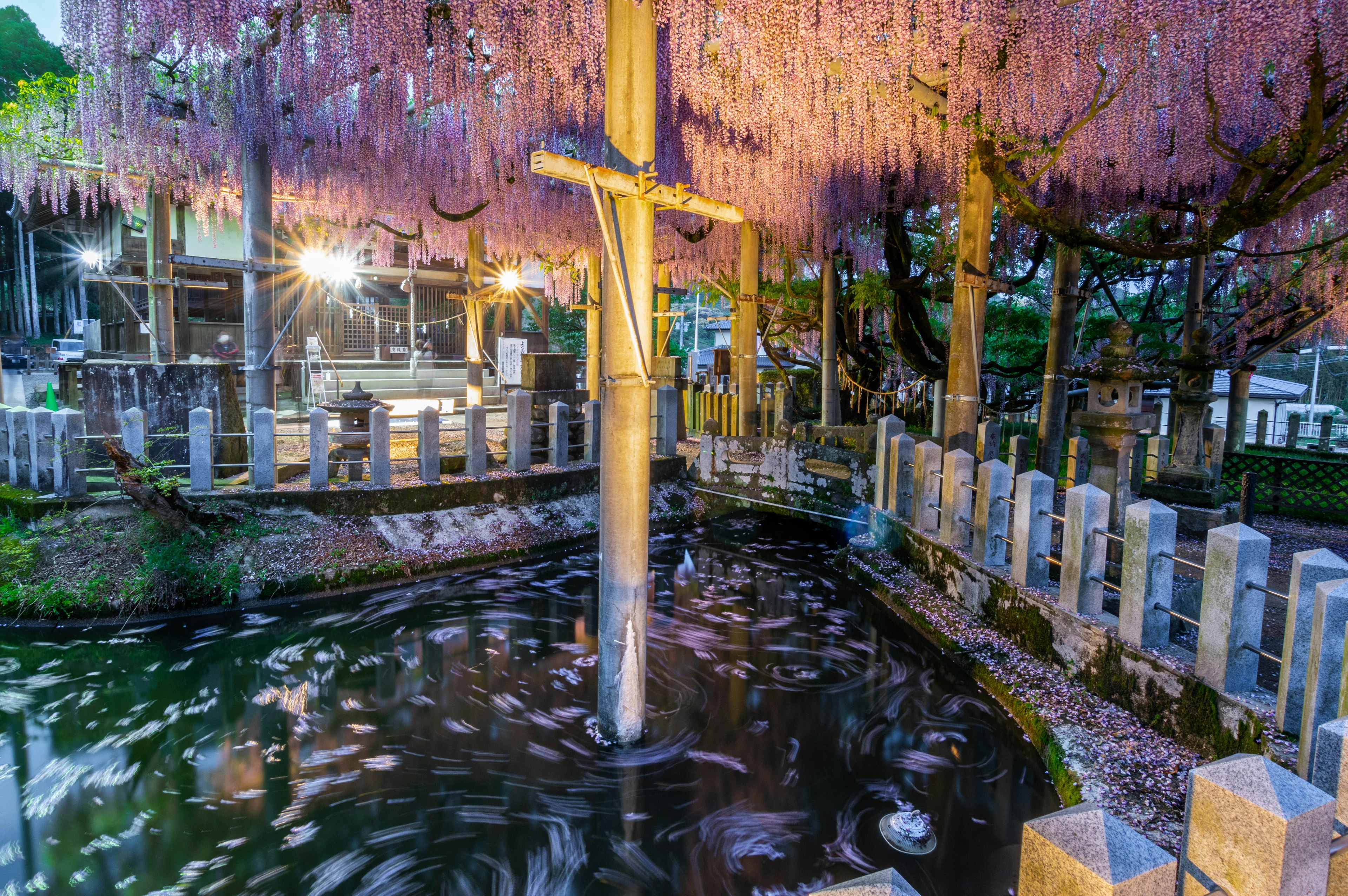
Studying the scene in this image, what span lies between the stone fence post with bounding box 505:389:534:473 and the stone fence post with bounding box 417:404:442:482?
3.66 feet

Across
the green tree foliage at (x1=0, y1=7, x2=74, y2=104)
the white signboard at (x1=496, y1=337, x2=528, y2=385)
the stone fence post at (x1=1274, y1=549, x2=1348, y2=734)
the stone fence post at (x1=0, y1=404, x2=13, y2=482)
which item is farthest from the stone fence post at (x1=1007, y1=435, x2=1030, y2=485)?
the green tree foliage at (x1=0, y1=7, x2=74, y2=104)

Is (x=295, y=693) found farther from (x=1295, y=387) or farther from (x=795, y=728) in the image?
(x=1295, y=387)

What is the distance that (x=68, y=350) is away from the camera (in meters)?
18.3

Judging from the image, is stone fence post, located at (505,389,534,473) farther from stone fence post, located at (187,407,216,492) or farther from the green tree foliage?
the green tree foliage

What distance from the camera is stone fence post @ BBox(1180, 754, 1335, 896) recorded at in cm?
163

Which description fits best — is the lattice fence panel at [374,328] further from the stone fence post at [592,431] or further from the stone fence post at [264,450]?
the stone fence post at [264,450]

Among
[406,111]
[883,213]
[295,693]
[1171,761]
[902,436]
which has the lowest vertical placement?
[295,693]

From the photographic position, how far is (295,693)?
569 centimetres

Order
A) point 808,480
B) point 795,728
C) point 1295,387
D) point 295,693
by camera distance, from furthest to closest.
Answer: point 1295,387
point 808,480
point 295,693
point 795,728

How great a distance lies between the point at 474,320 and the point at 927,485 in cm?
859

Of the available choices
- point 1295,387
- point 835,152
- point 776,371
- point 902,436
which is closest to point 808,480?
point 902,436

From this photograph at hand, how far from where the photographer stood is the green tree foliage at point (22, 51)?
2152cm

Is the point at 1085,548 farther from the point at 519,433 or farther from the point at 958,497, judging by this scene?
the point at 519,433

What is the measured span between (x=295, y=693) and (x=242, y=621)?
1.79 m
